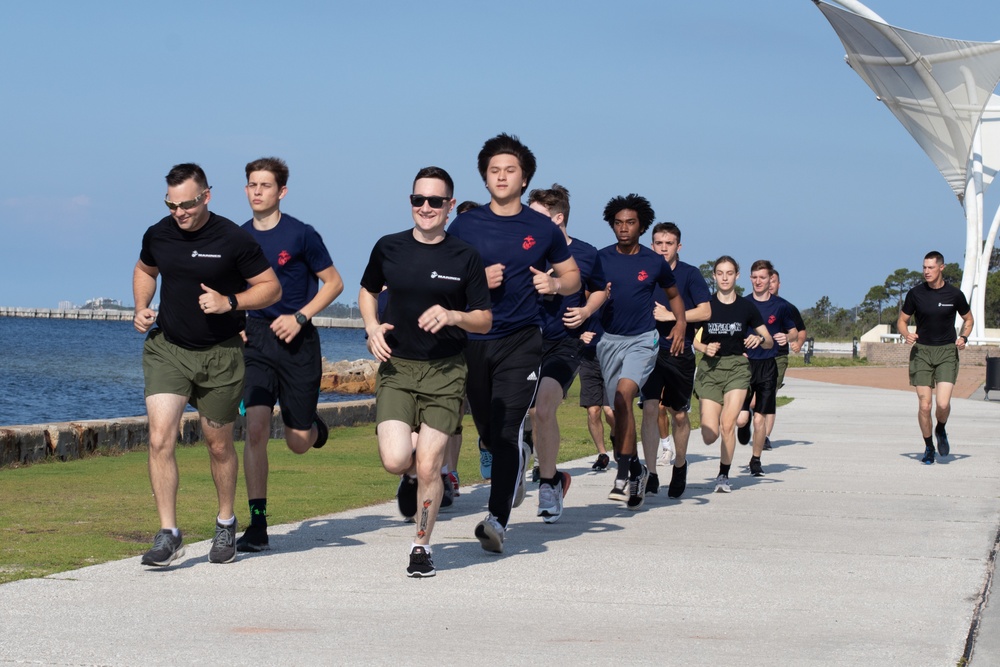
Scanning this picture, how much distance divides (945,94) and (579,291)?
5744cm

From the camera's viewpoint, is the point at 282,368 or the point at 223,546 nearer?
the point at 223,546

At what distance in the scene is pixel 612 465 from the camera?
45.6ft

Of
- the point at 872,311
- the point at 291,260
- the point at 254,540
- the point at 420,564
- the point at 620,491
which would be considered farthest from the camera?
the point at 872,311

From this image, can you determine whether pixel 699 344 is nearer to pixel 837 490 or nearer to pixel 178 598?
pixel 837 490

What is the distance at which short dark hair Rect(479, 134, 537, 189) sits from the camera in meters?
8.04

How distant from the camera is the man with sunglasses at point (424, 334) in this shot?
7062 millimetres

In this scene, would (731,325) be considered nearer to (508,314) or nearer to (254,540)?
(508,314)

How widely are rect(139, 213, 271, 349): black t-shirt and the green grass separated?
1262 millimetres

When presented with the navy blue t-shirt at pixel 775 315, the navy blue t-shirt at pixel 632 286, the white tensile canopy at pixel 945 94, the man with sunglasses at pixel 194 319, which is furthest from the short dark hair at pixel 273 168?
the white tensile canopy at pixel 945 94

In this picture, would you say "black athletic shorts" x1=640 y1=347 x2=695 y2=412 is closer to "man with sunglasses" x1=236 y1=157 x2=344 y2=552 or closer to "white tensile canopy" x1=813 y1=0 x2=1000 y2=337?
"man with sunglasses" x1=236 y1=157 x2=344 y2=552

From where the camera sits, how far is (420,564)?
22.2 ft

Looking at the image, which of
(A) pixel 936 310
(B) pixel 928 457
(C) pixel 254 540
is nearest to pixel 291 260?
(C) pixel 254 540

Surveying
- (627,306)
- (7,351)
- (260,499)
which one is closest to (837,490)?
(627,306)

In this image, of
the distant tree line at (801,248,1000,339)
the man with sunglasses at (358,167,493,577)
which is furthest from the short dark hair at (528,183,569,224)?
the distant tree line at (801,248,1000,339)
